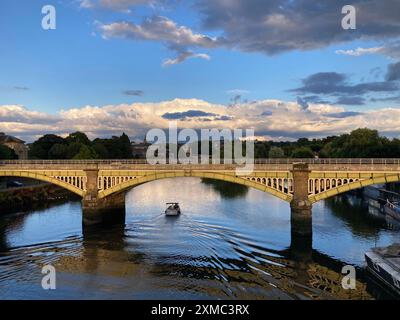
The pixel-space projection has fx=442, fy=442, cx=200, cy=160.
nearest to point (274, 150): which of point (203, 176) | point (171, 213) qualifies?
point (171, 213)

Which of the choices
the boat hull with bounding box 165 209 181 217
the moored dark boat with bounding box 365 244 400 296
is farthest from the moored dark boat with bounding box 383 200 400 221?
the boat hull with bounding box 165 209 181 217

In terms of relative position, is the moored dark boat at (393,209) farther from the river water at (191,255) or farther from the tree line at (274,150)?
the tree line at (274,150)

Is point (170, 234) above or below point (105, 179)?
below

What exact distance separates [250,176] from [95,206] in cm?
1981

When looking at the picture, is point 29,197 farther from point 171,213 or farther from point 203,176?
point 203,176

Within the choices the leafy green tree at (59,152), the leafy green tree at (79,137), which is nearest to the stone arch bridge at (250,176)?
the leafy green tree at (59,152)

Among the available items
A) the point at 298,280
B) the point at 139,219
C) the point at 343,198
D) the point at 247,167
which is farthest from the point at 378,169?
the point at 343,198

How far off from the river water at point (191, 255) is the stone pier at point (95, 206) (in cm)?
179

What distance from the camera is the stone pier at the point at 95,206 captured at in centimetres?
5359

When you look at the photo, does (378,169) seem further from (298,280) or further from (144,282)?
(144,282)

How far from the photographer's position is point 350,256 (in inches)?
1558

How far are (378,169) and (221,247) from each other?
682 inches

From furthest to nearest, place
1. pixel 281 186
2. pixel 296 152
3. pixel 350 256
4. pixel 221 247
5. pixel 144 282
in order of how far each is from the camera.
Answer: pixel 296 152 < pixel 281 186 < pixel 221 247 < pixel 350 256 < pixel 144 282

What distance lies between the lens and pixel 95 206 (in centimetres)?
5438
